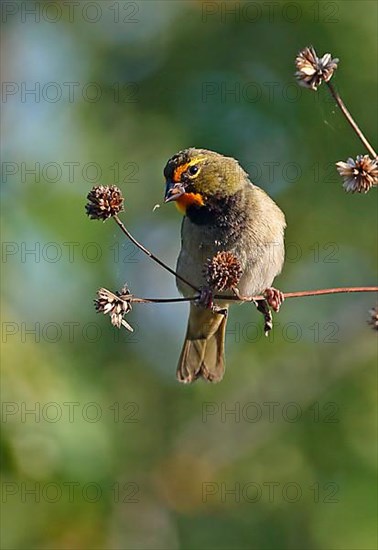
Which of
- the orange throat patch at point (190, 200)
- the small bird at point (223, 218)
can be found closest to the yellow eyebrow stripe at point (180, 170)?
the small bird at point (223, 218)

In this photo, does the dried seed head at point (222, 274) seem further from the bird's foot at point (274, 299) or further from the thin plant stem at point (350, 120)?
the thin plant stem at point (350, 120)

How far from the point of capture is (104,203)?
3023 millimetres

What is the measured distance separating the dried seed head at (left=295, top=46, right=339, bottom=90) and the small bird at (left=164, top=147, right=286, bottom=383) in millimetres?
1477

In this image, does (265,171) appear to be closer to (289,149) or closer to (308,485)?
(289,149)

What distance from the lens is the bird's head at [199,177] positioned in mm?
4216

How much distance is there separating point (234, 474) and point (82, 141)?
2083 mm

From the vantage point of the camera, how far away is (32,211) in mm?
4633

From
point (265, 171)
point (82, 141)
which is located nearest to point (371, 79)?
point (265, 171)

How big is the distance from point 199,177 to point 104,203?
1.39 metres

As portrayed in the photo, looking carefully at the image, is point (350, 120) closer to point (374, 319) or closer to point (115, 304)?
point (374, 319)

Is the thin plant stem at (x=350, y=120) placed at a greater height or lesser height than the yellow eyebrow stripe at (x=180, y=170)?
lesser

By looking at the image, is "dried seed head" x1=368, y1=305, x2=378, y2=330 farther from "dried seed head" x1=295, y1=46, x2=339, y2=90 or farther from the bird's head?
the bird's head

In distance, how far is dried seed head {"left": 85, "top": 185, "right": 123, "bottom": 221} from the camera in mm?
3021

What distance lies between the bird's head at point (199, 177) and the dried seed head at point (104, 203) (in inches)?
41.8
